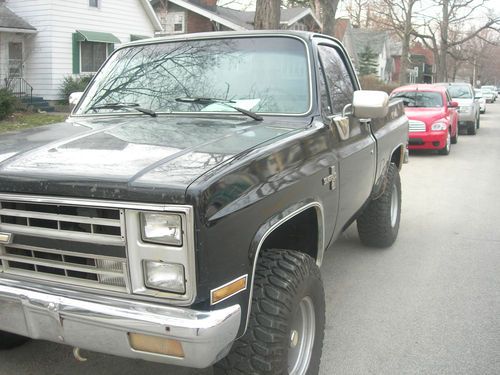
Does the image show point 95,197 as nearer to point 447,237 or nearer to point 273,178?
point 273,178

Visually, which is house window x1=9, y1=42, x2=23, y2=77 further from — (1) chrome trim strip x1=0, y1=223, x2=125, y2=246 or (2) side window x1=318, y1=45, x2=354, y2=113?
(1) chrome trim strip x1=0, y1=223, x2=125, y2=246

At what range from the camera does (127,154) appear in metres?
2.61

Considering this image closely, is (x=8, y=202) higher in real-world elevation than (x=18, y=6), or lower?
lower

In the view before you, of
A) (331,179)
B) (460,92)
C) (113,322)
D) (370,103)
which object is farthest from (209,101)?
(460,92)

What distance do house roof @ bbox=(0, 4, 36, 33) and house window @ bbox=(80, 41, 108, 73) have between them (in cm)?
223

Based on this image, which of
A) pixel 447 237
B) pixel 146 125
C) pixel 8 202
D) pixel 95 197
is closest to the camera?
pixel 95 197

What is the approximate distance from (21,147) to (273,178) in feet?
4.37

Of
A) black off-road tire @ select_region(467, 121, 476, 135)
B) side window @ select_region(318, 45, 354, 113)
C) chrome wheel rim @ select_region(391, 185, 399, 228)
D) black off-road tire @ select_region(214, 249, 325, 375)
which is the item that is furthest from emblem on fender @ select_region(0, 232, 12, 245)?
black off-road tire @ select_region(467, 121, 476, 135)

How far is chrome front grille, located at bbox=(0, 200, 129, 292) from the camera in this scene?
2.26 meters

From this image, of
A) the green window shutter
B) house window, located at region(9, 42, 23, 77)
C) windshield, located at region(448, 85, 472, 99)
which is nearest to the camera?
windshield, located at region(448, 85, 472, 99)

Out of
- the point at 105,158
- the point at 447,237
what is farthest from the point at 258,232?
the point at 447,237

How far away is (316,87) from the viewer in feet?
11.8

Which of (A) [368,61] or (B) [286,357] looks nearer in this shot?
(B) [286,357]

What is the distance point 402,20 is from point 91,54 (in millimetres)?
21927
